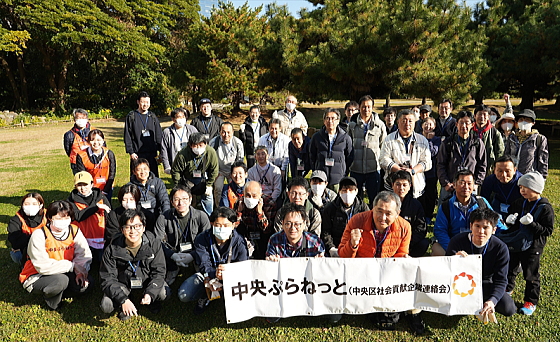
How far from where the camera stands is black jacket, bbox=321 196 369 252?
14.8 feet

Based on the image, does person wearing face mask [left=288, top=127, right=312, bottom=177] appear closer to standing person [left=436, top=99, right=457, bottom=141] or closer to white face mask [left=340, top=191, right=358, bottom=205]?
white face mask [left=340, top=191, right=358, bottom=205]

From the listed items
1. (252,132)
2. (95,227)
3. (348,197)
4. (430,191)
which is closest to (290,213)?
(348,197)

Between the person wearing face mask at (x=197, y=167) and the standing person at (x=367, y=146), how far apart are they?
2276 mm

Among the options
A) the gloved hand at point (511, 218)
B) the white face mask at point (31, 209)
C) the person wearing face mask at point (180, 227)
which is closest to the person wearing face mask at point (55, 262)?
the white face mask at point (31, 209)

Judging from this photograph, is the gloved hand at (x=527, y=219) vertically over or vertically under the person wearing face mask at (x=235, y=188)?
under

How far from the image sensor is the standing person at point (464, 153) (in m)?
5.36

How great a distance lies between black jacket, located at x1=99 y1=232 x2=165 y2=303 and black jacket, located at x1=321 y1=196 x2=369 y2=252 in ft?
6.40

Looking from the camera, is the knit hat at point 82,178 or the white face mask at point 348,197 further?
the knit hat at point 82,178

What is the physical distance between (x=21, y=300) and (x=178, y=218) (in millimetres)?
2007

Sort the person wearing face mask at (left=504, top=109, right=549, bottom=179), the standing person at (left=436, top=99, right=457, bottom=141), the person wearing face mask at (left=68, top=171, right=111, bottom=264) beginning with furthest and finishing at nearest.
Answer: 1. the standing person at (left=436, top=99, right=457, bottom=141)
2. the person wearing face mask at (left=504, top=109, right=549, bottom=179)
3. the person wearing face mask at (left=68, top=171, right=111, bottom=264)

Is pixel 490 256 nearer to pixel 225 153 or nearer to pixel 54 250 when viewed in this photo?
pixel 225 153

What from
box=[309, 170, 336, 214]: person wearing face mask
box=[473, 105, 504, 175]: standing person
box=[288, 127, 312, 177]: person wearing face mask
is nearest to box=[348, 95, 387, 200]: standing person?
box=[288, 127, 312, 177]: person wearing face mask

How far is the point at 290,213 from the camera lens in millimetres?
3842

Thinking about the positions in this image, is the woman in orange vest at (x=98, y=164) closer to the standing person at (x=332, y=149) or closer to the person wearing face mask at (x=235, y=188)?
the person wearing face mask at (x=235, y=188)
